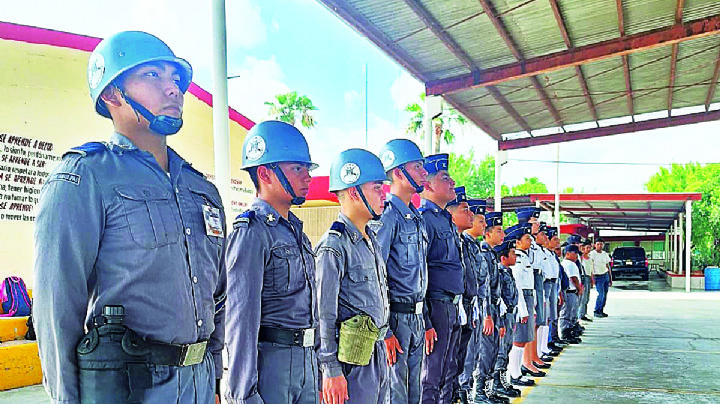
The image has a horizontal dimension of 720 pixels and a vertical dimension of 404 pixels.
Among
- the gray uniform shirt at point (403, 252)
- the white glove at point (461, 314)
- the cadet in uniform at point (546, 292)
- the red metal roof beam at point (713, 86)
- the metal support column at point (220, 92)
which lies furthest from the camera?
the red metal roof beam at point (713, 86)

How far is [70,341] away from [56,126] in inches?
260

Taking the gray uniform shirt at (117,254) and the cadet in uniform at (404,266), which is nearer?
the gray uniform shirt at (117,254)

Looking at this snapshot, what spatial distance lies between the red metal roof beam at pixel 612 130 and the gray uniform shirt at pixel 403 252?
11467 mm

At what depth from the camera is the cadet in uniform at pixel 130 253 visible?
1677mm

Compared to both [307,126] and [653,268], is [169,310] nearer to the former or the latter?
[307,126]

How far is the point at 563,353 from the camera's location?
30.7 ft

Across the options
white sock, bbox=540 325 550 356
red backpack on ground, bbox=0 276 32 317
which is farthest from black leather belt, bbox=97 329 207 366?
white sock, bbox=540 325 550 356

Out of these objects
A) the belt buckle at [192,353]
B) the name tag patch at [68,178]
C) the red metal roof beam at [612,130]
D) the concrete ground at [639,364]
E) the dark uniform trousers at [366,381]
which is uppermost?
the red metal roof beam at [612,130]

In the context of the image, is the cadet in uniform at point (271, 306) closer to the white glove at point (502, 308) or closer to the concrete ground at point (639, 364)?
the white glove at point (502, 308)

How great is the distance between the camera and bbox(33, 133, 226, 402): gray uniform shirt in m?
1.68

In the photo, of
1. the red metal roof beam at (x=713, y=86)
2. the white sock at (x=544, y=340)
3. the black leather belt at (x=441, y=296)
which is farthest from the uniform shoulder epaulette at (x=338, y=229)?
the red metal roof beam at (x=713, y=86)

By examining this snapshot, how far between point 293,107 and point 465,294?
93.3 feet

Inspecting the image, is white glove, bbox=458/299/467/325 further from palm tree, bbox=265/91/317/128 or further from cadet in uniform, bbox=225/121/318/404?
palm tree, bbox=265/91/317/128

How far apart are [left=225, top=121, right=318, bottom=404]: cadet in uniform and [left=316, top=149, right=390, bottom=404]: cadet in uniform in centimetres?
35
